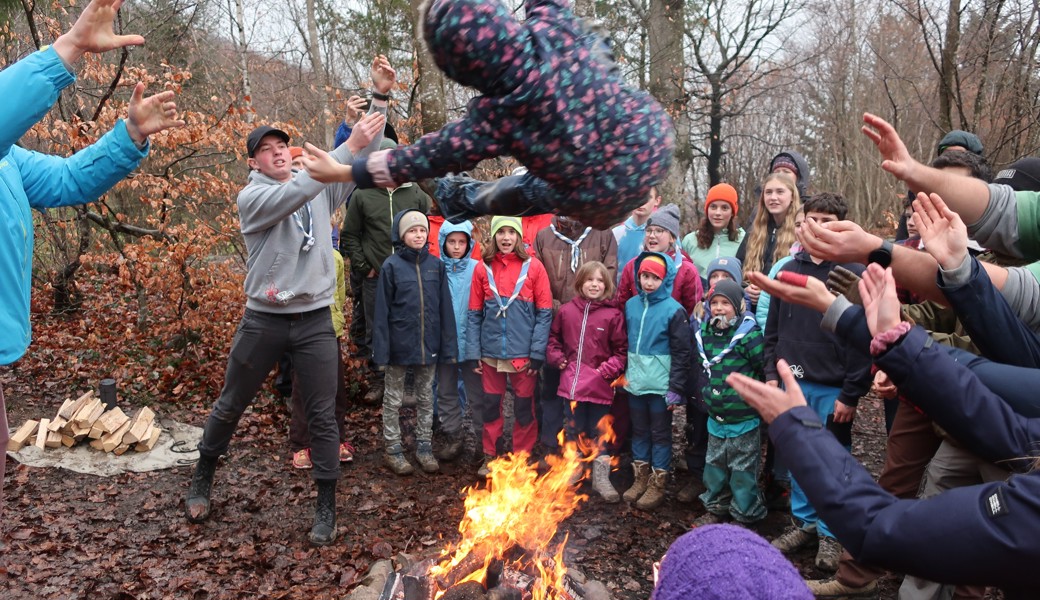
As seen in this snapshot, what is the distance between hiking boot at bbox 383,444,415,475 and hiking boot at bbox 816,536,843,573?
3162 millimetres

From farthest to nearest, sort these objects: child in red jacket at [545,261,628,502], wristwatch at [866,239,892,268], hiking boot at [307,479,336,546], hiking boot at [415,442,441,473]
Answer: hiking boot at [415,442,441,473], child in red jacket at [545,261,628,502], hiking boot at [307,479,336,546], wristwatch at [866,239,892,268]

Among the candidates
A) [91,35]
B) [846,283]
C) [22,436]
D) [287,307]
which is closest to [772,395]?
[846,283]

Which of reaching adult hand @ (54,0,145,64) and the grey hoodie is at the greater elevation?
reaching adult hand @ (54,0,145,64)

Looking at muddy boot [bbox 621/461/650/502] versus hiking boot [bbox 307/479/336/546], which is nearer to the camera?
hiking boot [bbox 307/479/336/546]

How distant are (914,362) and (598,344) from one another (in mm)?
3513

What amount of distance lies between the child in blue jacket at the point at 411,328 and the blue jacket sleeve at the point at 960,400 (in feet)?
13.6

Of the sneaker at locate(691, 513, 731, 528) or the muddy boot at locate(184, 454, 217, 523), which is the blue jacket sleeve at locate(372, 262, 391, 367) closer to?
the muddy boot at locate(184, 454, 217, 523)

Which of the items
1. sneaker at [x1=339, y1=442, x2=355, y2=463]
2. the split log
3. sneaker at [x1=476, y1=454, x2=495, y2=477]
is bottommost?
sneaker at [x1=476, y1=454, x2=495, y2=477]

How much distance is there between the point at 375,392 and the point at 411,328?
1695 mm

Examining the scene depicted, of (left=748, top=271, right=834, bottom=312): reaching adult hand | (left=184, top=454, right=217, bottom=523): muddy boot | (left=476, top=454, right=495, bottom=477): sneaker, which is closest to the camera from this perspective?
(left=748, top=271, right=834, bottom=312): reaching adult hand

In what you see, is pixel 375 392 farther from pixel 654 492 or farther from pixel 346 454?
pixel 654 492

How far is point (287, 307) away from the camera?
420cm

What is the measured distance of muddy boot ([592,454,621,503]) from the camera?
5.21 metres

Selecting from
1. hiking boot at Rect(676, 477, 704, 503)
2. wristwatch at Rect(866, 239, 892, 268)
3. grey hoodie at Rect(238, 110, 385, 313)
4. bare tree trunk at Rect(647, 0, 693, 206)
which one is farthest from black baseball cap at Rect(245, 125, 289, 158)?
bare tree trunk at Rect(647, 0, 693, 206)
